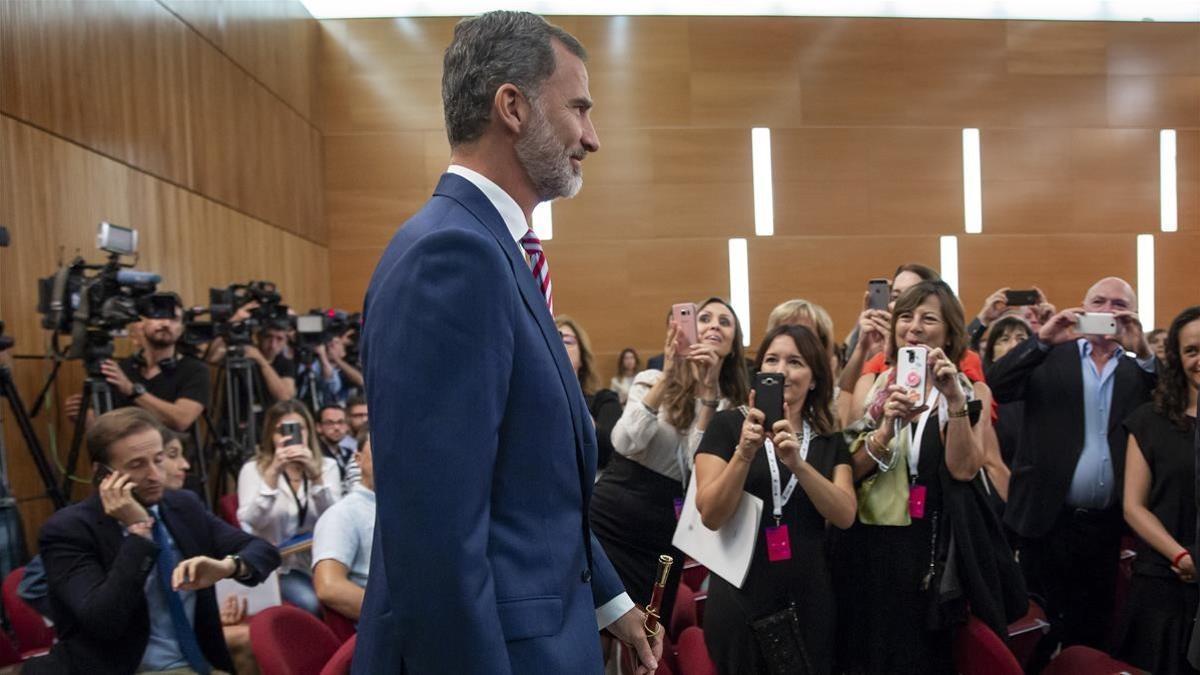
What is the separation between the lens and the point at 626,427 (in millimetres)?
3412

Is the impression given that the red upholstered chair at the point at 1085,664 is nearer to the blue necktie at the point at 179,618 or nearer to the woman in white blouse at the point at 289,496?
the blue necktie at the point at 179,618

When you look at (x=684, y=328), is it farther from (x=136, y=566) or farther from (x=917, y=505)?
(x=136, y=566)

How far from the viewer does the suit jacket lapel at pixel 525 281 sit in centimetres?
133

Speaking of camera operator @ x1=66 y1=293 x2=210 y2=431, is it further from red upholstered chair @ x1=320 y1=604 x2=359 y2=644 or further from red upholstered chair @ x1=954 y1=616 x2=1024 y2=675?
red upholstered chair @ x1=954 y1=616 x2=1024 y2=675

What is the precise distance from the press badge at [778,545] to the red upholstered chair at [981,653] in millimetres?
497

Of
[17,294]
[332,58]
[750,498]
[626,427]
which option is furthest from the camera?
[332,58]

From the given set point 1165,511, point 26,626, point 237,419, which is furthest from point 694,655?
point 237,419

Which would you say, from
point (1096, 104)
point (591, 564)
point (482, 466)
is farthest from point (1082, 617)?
point (1096, 104)

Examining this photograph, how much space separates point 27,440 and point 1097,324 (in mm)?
4050

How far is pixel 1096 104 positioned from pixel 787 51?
2.78 meters

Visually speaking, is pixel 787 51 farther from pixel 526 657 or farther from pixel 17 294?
pixel 526 657

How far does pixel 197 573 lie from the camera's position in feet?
8.67

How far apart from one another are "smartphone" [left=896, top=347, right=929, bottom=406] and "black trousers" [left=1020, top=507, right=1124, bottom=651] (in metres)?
1.17

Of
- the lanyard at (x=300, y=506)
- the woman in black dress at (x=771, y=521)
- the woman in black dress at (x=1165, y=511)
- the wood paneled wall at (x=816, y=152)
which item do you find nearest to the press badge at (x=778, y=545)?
the woman in black dress at (x=771, y=521)
